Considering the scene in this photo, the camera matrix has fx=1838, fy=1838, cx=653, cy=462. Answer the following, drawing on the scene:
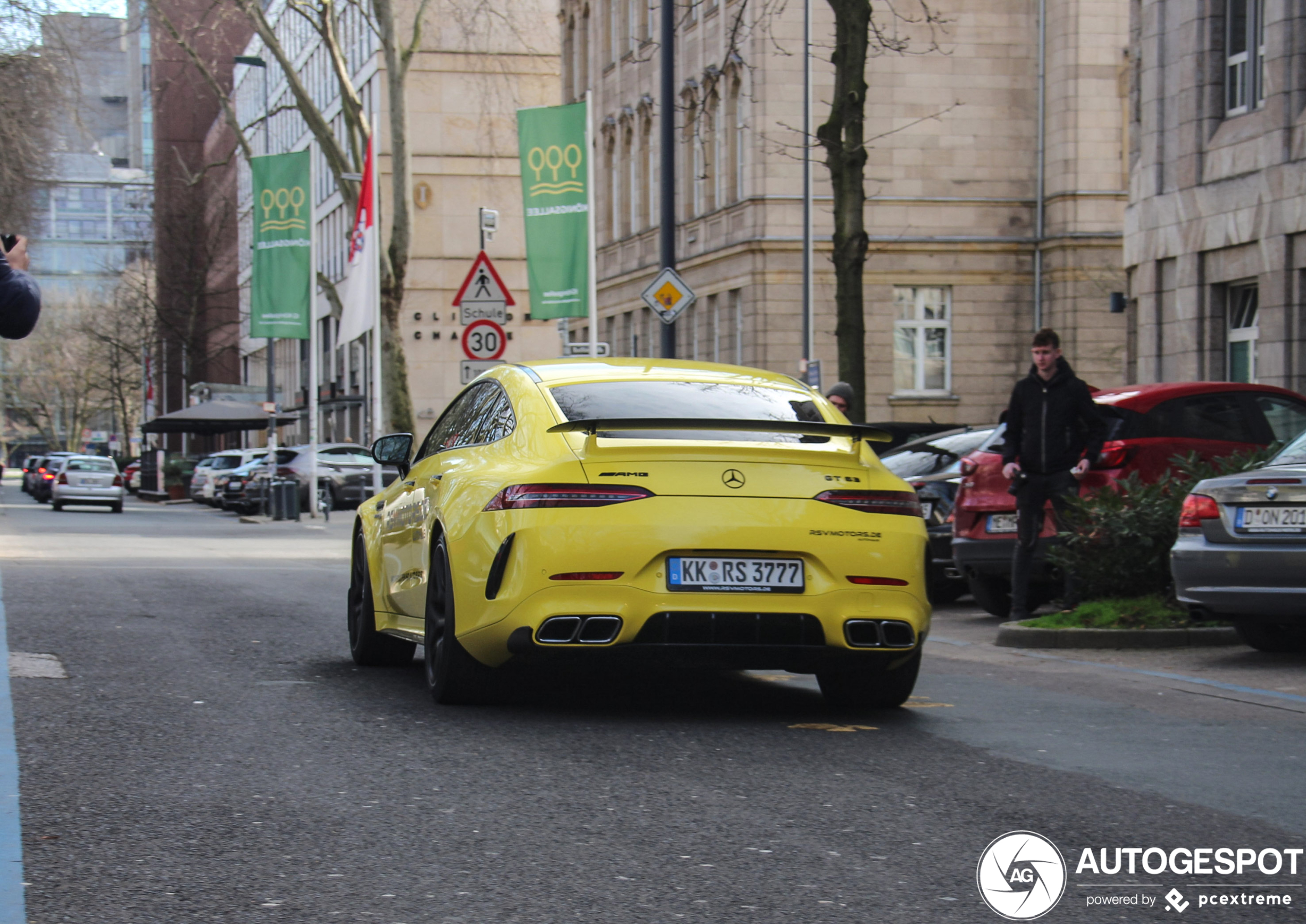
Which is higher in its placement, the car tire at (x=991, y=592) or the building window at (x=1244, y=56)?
the building window at (x=1244, y=56)

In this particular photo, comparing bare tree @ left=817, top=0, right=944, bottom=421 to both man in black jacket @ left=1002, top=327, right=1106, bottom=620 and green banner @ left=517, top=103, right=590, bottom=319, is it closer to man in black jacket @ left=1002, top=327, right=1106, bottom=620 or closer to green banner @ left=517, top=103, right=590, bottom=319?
green banner @ left=517, top=103, right=590, bottom=319

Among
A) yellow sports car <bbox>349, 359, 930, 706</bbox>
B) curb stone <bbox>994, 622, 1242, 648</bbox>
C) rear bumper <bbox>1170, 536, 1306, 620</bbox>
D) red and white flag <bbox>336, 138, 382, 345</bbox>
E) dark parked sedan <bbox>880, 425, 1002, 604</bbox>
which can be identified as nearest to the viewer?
yellow sports car <bbox>349, 359, 930, 706</bbox>

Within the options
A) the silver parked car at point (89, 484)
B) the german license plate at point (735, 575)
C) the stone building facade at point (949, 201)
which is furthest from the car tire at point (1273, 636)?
the silver parked car at point (89, 484)

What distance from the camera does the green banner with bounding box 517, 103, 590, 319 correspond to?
24859mm

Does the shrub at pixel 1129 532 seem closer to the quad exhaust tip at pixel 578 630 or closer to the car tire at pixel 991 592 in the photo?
the car tire at pixel 991 592

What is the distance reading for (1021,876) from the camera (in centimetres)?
486

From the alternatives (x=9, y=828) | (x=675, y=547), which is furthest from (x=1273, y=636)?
(x=9, y=828)

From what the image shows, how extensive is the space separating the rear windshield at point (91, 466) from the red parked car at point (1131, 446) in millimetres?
41000

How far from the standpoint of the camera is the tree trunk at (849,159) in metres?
19.4

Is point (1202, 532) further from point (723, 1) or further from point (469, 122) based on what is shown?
point (469, 122)

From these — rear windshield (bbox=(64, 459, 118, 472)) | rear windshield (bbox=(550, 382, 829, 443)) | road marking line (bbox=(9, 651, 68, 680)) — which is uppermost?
rear windshield (bbox=(550, 382, 829, 443))

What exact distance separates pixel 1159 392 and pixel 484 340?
34.2 ft

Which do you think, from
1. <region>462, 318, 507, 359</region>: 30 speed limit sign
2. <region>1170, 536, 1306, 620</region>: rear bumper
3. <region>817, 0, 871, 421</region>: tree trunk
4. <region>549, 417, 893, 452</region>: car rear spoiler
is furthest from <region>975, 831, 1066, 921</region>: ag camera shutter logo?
<region>462, 318, 507, 359</region>: 30 speed limit sign

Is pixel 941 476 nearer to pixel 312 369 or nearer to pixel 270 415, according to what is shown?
pixel 312 369
